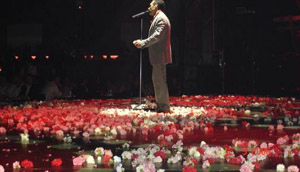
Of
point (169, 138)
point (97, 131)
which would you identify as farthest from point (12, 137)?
point (169, 138)

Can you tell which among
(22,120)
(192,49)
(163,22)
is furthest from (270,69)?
(22,120)

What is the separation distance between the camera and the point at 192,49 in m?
19.6

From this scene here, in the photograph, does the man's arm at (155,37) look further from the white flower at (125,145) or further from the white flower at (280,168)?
the white flower at (280,168)

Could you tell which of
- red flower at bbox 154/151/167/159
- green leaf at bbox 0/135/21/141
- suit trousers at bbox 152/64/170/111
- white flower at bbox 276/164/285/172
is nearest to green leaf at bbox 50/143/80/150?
green leaf at bbox 0/135/21/141

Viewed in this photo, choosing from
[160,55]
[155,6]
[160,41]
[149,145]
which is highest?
[155,6]

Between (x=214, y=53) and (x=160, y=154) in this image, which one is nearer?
(x=160, y=154)

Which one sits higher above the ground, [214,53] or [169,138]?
[214,53]

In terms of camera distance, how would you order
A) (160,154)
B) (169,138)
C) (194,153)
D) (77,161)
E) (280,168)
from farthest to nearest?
1. (169,138)
2. (194,153)
3. (160,154)
4. (77,161)
5. (280,168)

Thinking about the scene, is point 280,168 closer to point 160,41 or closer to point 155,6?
point 160,41

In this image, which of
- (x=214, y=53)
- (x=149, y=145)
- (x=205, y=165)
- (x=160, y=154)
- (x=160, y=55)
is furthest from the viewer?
(x=214, y=53)

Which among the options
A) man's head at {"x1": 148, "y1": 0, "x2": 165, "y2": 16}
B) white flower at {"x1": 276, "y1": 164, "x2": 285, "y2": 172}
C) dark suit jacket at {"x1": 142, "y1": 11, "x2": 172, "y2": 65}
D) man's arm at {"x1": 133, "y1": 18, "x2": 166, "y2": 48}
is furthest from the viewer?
man's head at {"x1": 148, "y1": 0, "x2": 165, "y2": 16}

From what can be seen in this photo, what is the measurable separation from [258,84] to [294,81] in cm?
148

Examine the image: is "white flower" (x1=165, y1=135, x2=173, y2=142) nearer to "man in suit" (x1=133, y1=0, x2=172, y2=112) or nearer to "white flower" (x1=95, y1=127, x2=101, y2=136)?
"white flower" (x1=95, y1=127, x2=101, y2=136)

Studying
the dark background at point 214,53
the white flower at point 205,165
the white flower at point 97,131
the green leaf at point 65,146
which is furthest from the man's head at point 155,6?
the dark background at point 214,53
